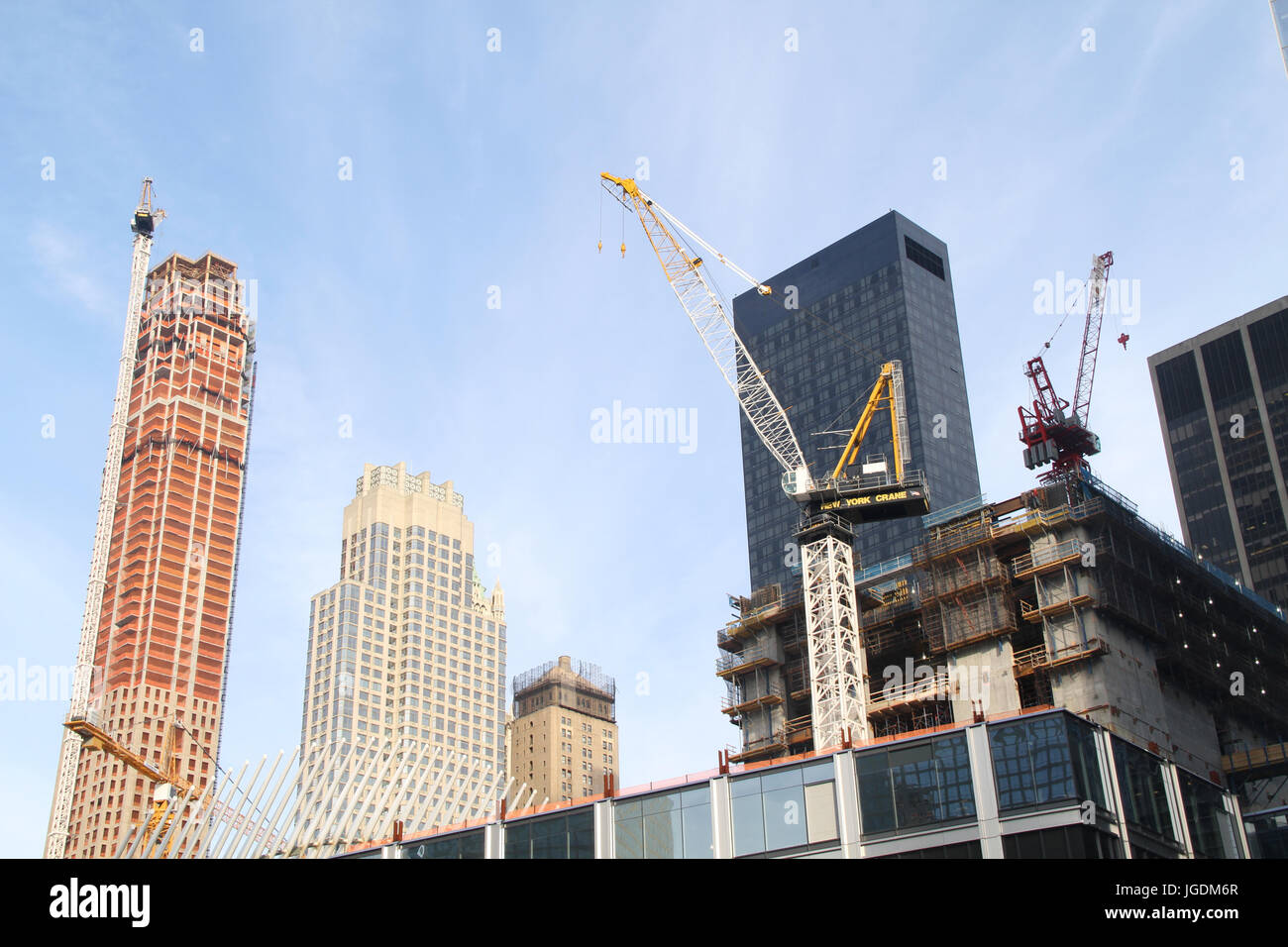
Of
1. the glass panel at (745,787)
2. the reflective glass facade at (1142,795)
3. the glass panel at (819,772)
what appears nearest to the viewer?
the reflective glass facade at (1142,795)

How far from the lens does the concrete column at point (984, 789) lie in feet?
207

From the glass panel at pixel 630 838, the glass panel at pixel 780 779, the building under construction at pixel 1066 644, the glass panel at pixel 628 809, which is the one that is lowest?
the glass panel at pixel 630 838

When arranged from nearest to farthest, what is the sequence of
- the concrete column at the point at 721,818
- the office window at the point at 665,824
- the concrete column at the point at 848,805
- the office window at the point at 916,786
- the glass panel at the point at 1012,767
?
the glass panel at the point at 1012,767 < the office window at the point at 916,786 < the concrete column at the point at 848,805 < the concrete column at the point at 721,818 < the office window at the point at 665,824

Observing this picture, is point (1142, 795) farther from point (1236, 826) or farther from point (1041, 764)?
point (1236, 826)

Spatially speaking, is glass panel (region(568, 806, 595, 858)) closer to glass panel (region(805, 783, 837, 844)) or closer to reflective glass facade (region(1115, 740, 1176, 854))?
glass panel (region(805, 783, 837, 844))

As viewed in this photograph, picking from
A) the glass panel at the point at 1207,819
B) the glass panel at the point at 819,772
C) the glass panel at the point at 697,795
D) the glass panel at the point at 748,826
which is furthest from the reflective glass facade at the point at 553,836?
the glass panel at the point at 1207,819

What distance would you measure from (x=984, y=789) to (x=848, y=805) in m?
6.89

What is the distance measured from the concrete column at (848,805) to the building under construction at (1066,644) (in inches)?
1495

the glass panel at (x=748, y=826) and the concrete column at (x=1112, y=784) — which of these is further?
the glass panel at (x=748, y=826)

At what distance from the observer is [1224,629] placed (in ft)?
384

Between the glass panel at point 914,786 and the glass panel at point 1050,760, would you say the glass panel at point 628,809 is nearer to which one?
the glass panel at point 914,786
